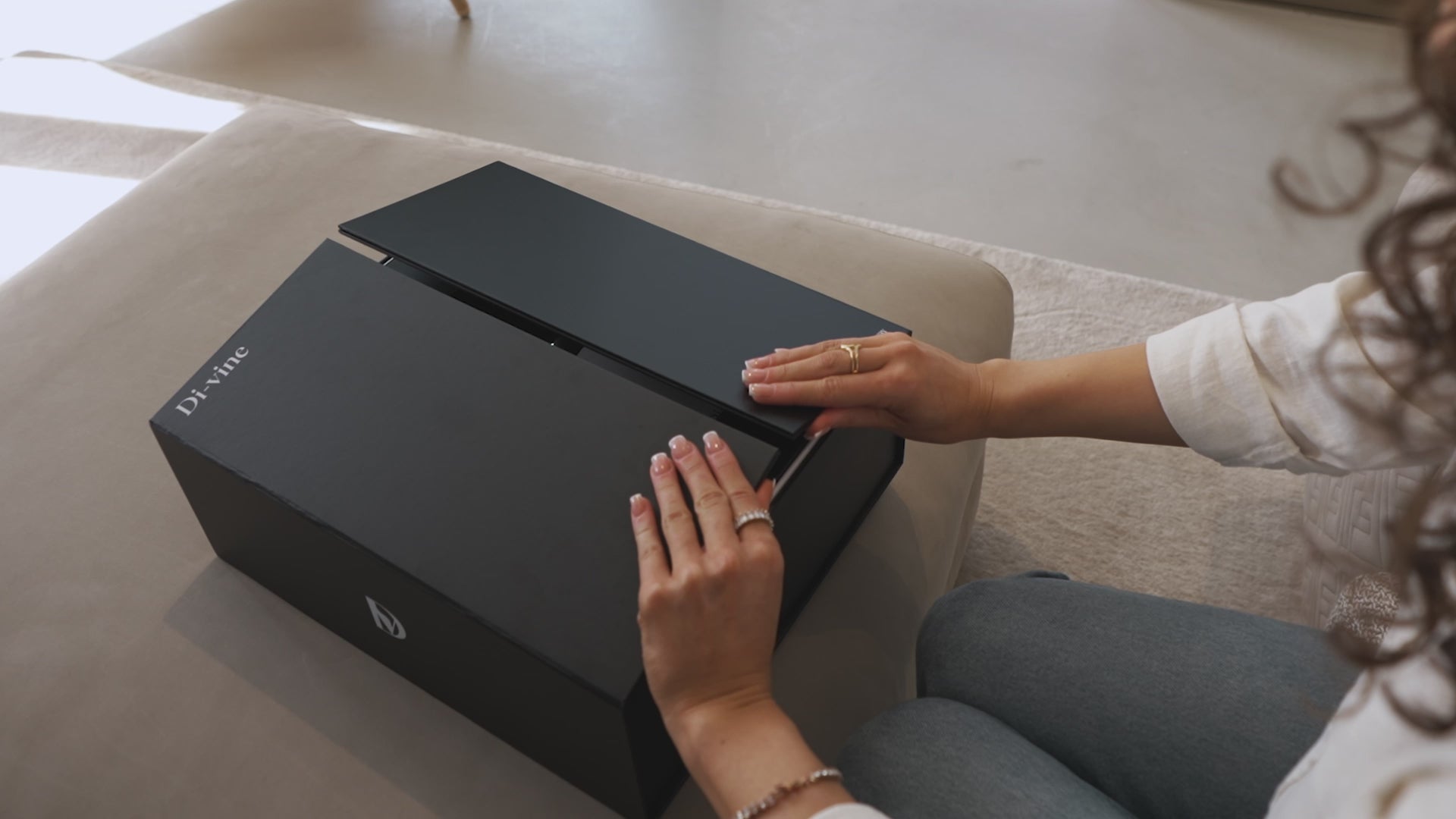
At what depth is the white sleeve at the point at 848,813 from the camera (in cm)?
55

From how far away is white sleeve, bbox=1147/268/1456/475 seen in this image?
2.26 ft

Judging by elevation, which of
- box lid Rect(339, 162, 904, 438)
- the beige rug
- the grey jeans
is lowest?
the beige rug

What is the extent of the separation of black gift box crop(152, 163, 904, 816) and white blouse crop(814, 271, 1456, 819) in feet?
0.66

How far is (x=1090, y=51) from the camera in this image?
7.19ft

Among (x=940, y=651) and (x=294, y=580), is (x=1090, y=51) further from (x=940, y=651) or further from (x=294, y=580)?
(x=294, y=580)

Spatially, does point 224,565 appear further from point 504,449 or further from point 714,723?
point 714,723

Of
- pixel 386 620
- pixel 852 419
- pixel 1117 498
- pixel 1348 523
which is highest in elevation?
pixel 852 419

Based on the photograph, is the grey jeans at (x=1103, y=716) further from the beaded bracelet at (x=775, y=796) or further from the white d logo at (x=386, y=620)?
the white d logo at (x=386, y=620)

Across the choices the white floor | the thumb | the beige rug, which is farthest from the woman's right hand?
the white floor

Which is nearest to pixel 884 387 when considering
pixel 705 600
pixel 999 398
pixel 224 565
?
pixel 999 398

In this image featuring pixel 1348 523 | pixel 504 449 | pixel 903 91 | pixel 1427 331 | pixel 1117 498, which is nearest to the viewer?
pixel 1427 331

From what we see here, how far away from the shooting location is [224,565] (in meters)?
0.83

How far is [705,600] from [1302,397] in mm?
466

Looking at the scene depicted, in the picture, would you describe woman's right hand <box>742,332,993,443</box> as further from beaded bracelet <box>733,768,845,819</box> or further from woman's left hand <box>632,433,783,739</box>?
beaded bracelet <box>733,768,845,819</box>
